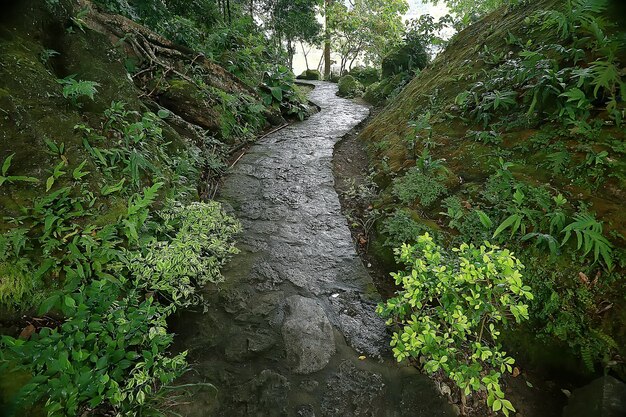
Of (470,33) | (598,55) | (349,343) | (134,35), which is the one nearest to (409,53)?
(470,33)

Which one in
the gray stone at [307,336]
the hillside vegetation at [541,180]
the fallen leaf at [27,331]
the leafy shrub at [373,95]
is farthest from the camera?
the leafy shrub at [373,95]

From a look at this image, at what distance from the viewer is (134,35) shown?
623 cm

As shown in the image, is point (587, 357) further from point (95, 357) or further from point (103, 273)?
point (103, 273)

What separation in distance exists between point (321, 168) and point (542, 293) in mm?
4360

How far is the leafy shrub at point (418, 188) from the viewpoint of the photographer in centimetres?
416

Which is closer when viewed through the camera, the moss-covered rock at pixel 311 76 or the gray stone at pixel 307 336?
the gray stone at pixel 307 336

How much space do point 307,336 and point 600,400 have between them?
2.31m

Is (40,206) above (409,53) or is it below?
below

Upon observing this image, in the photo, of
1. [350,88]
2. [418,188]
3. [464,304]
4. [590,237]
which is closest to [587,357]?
[590,237]

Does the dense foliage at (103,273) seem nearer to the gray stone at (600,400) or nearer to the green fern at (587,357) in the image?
the gray stone at (600,400)

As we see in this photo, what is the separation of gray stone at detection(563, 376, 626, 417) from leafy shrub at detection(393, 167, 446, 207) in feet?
7.90

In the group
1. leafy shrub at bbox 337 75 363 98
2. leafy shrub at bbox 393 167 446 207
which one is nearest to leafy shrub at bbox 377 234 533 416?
leafy shrub at bbox 393 167 446 207

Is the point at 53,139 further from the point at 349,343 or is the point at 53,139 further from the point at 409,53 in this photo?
the point at 409,53

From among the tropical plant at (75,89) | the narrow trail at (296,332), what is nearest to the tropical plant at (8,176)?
the tropical plant at (75,89)
